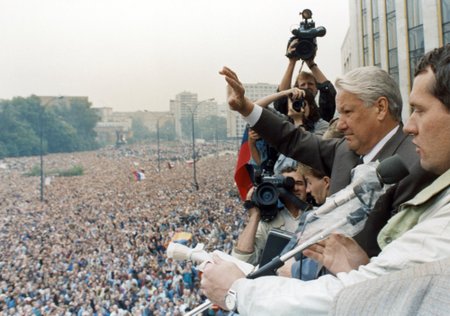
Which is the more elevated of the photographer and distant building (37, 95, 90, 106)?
distant building (37, 95, 90, 106)

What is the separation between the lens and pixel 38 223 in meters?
10.6

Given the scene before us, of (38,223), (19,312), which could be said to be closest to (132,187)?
(38,223)

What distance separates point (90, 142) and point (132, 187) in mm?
1751

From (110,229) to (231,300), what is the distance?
33.4 feet

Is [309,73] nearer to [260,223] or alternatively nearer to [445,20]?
[260,223]

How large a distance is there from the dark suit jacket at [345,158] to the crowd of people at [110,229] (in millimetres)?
3778

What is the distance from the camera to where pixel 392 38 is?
10.4 meters

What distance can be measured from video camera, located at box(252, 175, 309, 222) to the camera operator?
29 millimetres

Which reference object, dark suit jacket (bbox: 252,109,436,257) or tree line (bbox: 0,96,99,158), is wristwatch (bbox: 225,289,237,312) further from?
tree line (bbox: 0,96,99,158)

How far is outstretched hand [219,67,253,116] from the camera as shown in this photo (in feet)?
4.22

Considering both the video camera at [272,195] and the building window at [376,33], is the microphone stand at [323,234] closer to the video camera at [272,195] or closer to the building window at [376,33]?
the video camera at [272,195]

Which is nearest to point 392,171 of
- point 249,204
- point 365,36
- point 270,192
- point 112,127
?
point 270,192

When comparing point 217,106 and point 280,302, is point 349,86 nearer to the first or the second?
point 280,302

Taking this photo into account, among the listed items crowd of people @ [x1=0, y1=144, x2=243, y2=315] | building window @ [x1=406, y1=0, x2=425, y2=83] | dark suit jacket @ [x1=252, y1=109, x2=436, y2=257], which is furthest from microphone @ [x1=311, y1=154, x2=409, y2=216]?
building window @ [x1=406, y1=0, x2=425, y2=83]
